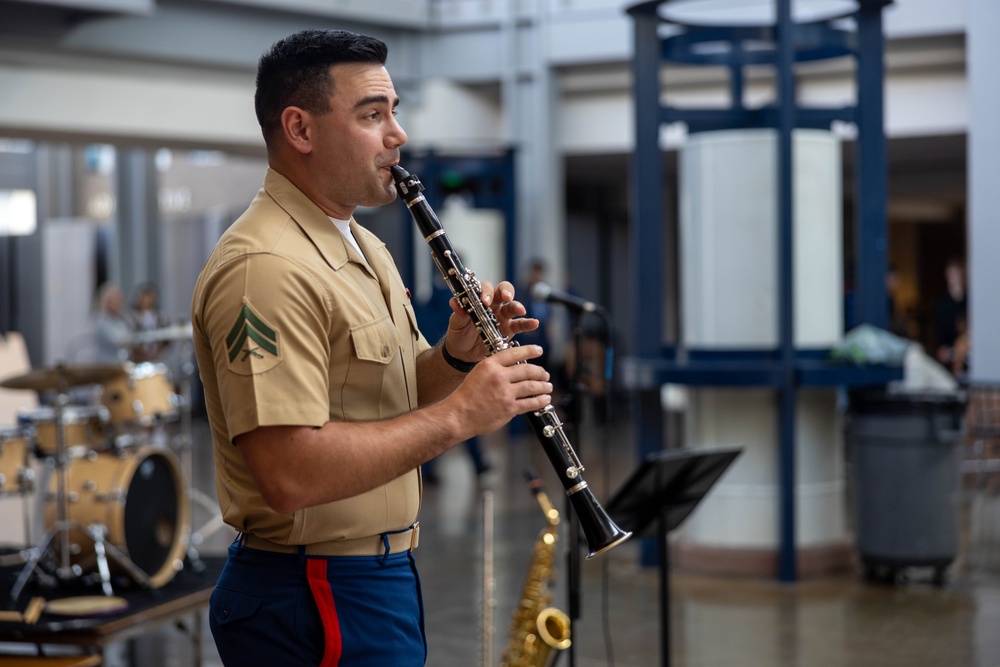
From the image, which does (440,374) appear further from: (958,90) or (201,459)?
(958,90)

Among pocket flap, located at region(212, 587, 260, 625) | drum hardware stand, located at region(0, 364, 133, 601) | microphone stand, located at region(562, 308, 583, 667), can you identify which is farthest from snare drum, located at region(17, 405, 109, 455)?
pocket flap, located at region(212, 587, 260, 625)

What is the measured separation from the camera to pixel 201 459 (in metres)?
12.3

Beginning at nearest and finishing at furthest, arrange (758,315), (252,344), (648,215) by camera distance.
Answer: (252,344), (758,315), (648,215)

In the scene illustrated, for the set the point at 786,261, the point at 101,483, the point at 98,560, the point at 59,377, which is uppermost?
the point at 786,261

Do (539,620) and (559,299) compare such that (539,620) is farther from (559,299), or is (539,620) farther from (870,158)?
(870,158)

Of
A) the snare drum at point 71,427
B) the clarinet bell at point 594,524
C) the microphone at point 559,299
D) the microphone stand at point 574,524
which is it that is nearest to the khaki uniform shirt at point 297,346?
the clarinet bell at point 594,524

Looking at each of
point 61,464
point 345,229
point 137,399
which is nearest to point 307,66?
point 345,229

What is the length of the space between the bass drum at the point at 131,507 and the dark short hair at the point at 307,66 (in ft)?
12.1

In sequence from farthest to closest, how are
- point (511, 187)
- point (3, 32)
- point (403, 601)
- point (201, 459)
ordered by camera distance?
point (511, 187), point (201, 459), point (3, 32), point (403, 601)

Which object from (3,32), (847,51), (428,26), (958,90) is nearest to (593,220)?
(428,26)

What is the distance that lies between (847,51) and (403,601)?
571 centimetres

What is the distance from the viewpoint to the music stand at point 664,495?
4.09 metres

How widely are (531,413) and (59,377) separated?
3.81m

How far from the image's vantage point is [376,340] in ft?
7.45
